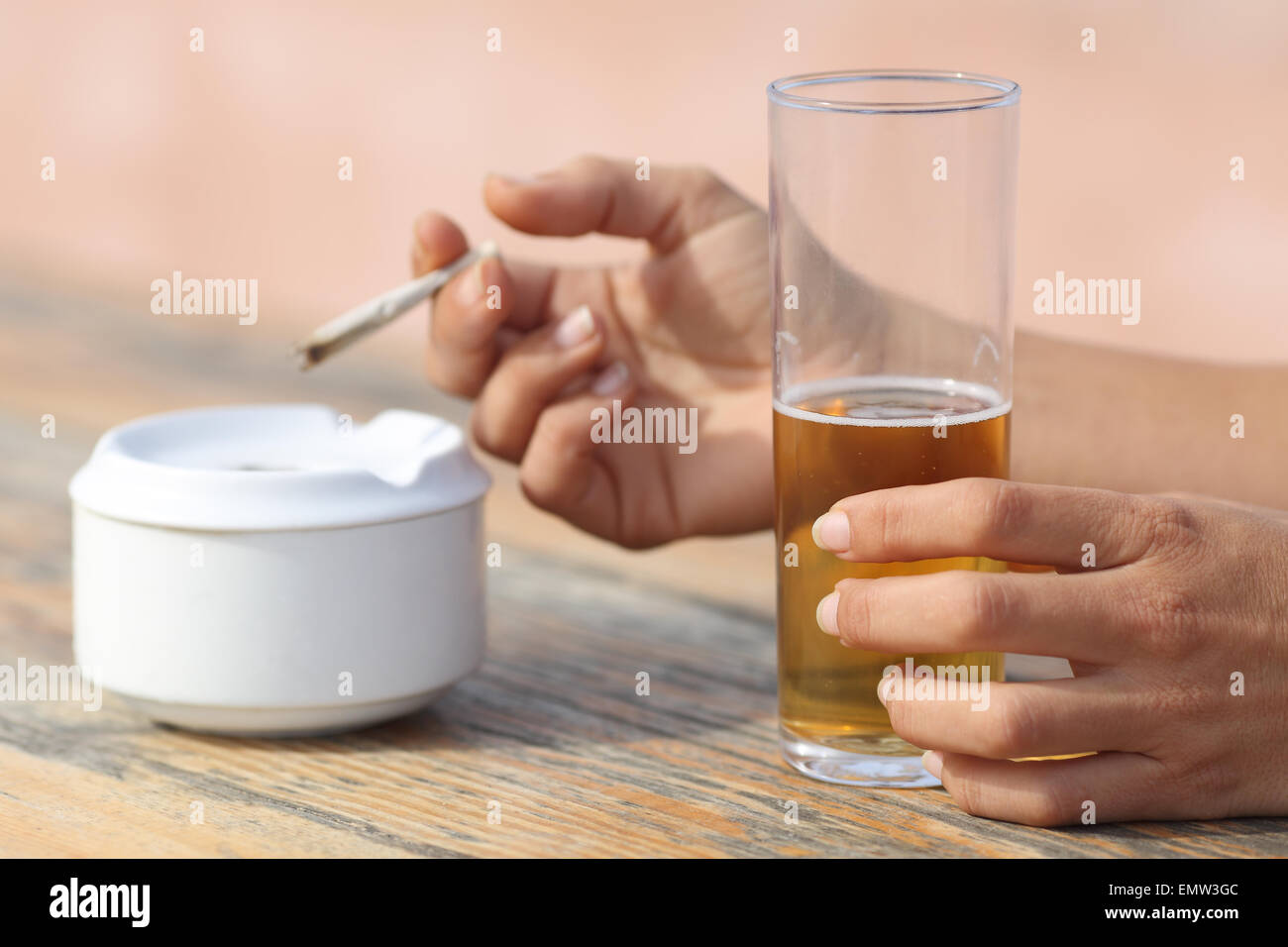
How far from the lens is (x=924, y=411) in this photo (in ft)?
2.66

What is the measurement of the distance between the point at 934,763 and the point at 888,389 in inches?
8.3

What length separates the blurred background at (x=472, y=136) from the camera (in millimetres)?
2529

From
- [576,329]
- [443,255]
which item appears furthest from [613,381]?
[443,255]

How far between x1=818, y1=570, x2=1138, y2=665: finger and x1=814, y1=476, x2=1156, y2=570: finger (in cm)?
2

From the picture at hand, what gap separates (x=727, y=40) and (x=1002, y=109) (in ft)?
6.94

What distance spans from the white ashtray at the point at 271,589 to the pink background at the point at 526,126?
1.29m

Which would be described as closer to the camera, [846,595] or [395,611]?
[846,595]

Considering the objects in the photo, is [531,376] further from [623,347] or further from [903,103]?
[903,103]

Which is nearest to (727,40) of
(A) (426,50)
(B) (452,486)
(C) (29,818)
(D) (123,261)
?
(A) (426,50)

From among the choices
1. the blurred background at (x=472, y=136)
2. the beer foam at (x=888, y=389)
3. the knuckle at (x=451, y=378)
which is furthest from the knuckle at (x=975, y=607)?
the blurred background at (x=472, y=136)

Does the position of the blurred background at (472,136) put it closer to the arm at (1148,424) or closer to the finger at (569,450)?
the finger at (569,450)

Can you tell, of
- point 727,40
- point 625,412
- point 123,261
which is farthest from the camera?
point 123,261
